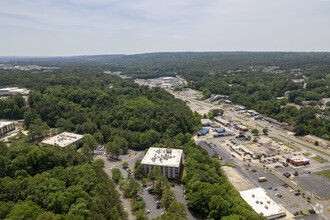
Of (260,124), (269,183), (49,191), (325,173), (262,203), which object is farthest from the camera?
(260,124)

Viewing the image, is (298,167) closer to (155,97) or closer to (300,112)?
(300,112)

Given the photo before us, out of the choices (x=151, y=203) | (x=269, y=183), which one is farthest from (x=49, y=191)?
(x=269, y=183)

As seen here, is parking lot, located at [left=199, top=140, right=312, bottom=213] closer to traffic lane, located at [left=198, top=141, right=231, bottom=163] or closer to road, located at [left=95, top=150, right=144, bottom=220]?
traffic lane, located at [left=198, top=141, right=231, bottom=163]

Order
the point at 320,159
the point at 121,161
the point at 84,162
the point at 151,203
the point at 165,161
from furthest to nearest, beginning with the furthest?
the point at 320,159 < the point at 121,161 < the point at 165,161 < the point at 84,162 < the point at 151,203

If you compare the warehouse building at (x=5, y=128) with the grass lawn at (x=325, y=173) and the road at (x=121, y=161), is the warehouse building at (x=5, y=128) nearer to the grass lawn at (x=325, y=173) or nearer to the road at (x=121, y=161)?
the road at (x=121, y=161)

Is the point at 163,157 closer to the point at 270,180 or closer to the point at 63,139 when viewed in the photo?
the point at 270,180

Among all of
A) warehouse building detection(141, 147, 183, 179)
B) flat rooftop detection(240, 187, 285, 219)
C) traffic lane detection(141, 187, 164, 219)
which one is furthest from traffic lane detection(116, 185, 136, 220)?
flat rooftop detection(240, 187, 285, 219)

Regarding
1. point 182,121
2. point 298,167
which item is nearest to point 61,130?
point 182,121
